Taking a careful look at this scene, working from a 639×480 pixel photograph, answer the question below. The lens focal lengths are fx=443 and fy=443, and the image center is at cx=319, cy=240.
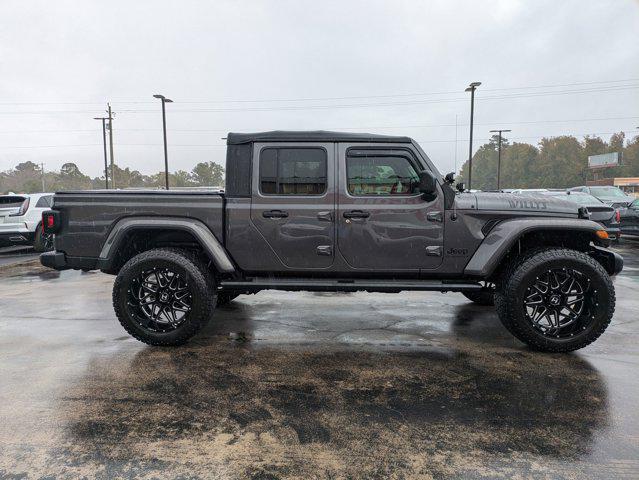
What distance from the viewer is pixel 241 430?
2.73 m

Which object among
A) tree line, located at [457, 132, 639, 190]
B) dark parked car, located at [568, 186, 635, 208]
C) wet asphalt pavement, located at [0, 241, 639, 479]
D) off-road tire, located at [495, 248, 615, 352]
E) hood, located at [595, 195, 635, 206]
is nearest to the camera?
wet asphalt pavement, located at [0, 241, 639, 479]

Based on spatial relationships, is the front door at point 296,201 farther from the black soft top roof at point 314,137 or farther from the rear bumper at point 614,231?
the rear bumper at point 614,231

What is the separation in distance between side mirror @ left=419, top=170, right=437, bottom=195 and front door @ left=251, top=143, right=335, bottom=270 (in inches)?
32.6

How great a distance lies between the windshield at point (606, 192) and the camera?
16.8 meters

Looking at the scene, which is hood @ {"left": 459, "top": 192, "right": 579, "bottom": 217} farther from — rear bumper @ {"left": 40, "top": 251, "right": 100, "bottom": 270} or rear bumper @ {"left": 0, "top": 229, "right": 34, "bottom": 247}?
rear bumper @ {"left": 0, "top": 229, "right": 34, "bottom": 247}

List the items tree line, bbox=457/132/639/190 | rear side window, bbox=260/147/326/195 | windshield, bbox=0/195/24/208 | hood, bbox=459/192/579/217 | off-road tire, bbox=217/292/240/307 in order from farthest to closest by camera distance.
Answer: tree line, bbox=457/132/639/190, windshield, bbox=0/195/24/208, off-road tire, bbox=217/292/240/307, rear side window, bbox=260/147/326/195, hood, bbox=459/192/579/217

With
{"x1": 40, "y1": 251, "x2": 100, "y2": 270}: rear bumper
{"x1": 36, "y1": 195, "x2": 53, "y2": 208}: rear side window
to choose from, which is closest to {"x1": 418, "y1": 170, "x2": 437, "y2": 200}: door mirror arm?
{"x1": 40, "y1": 251, "x2": 100, "y2": 270}: rear bumper

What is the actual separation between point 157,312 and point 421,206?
9.04ft

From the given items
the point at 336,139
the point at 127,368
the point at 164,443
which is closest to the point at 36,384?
the point at 127,368

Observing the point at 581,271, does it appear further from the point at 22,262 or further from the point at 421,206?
the point at 22,262

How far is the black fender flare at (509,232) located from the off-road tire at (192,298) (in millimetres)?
2527

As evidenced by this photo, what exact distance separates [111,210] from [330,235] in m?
2.15

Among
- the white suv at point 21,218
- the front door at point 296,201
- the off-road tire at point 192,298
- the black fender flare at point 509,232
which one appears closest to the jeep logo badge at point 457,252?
the black fender flare at point 509,232

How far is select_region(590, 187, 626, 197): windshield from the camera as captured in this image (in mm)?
16781
